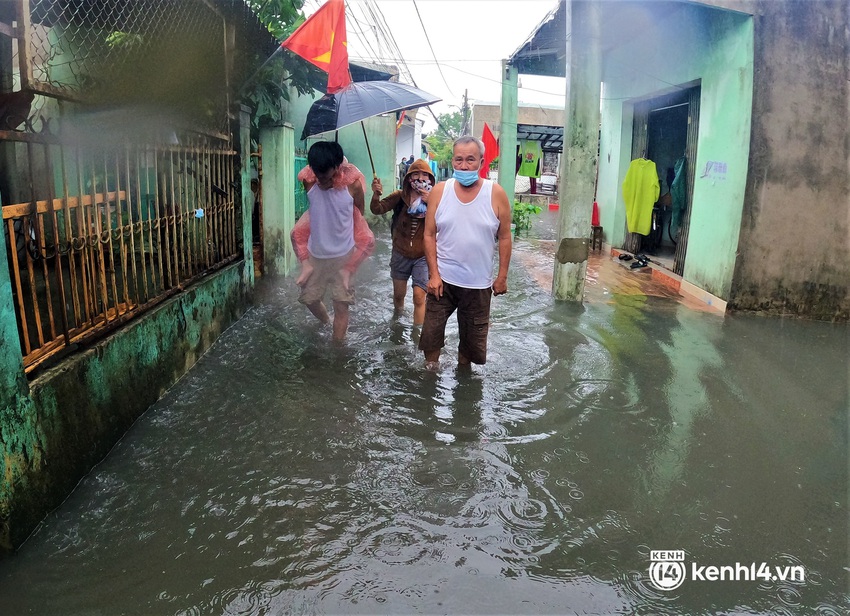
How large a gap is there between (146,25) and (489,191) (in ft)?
9.89

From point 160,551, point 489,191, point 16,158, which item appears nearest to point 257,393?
point 160,551

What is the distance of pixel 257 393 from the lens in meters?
4.22

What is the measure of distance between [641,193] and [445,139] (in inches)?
1676

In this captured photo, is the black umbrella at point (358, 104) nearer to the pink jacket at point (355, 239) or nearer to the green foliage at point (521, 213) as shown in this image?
the pink jacket at point (355, 239)

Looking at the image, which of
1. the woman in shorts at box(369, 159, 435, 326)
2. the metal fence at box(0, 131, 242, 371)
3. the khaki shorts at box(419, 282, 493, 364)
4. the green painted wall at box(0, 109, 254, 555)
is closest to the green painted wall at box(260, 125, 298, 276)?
the metal fence at box(0, 131, 242, 371)

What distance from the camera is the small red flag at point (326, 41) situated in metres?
5.18

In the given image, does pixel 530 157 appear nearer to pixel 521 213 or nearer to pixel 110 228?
pixel 521 213

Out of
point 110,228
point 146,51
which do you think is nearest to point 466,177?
point 110,228

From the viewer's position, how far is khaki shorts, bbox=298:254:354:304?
17.2 feet

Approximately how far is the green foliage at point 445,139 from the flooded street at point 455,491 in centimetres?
3749

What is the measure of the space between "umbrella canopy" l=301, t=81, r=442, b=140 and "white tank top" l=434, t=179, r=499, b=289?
1803 millimetres

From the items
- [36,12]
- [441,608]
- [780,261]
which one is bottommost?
[441,608]

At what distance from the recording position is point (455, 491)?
9.99 feet

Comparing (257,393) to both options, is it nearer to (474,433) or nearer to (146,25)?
(474,433)
